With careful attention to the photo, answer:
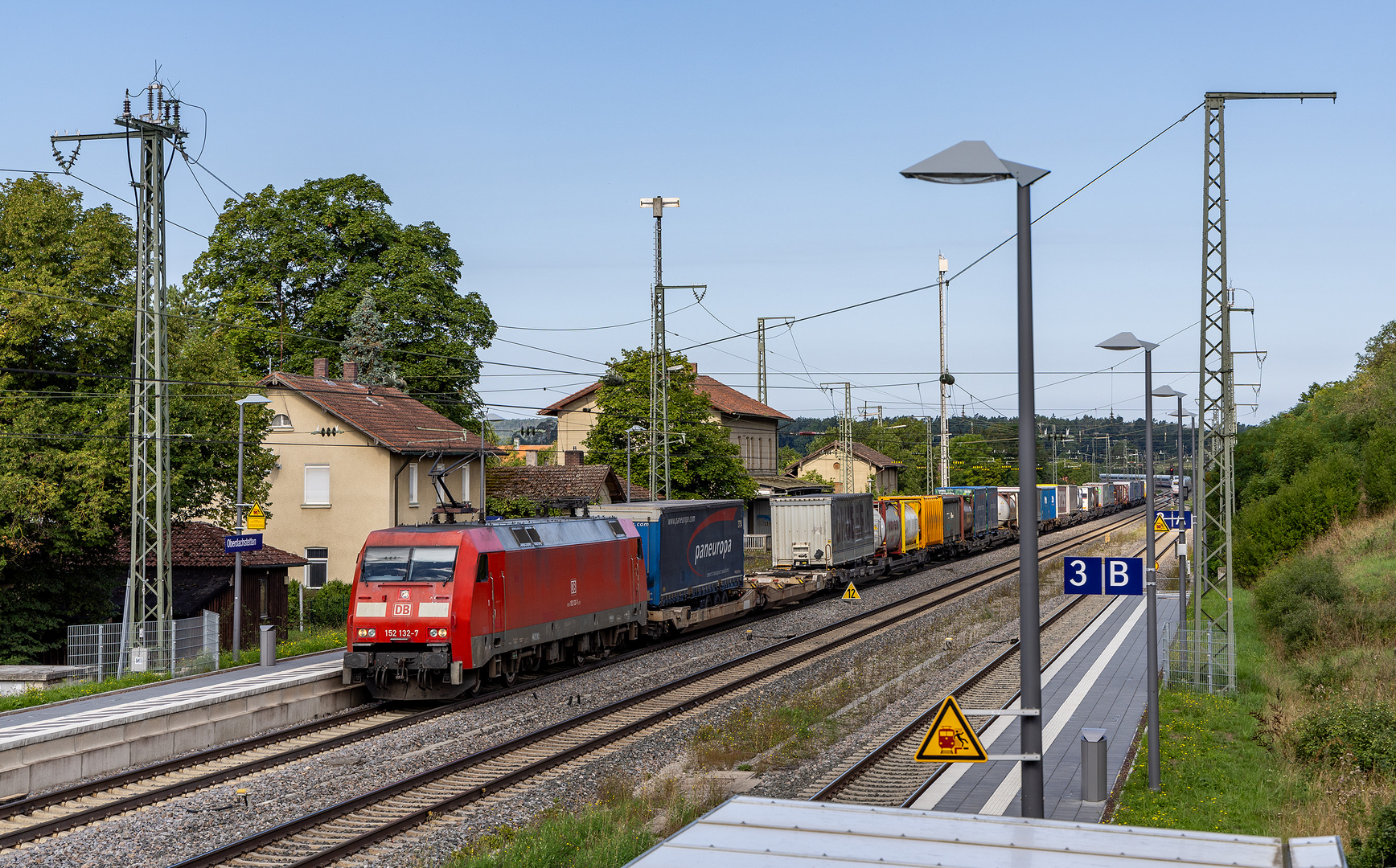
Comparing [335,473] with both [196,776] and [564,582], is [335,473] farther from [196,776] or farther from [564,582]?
[196,776]

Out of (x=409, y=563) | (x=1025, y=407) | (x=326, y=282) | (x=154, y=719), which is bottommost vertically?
(x=154, y=719)

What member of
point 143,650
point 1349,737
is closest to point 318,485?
point 143,650

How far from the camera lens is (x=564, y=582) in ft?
68.6

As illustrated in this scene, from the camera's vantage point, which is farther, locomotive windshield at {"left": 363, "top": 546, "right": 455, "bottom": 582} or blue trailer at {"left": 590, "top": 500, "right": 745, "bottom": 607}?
blue trailer at {"left": 590, "top": 500, "right": 745, "bottom": 607}

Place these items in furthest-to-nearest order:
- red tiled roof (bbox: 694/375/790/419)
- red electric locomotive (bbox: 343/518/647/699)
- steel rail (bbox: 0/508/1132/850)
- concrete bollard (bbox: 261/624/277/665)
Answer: red tiled roof (bbox: 694/375/790/419), concrete bollard (bbox: 261/624/277/665), red electric locomotive (bbox: 343/518/647/699), steel rail (bbox: 0/508/1132/850)

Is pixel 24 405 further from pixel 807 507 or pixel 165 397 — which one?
pixel 807 507

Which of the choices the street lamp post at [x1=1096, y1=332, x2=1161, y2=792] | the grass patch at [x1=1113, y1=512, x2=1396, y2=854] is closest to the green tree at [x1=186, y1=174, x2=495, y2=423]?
the grass patch at [x1=1113, y1=512, x2=1396, y2=854]

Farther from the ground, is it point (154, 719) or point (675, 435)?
point (675, 435)

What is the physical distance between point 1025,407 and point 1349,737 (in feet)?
26.4

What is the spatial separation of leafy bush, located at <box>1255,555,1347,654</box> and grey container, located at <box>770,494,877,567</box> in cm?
1237

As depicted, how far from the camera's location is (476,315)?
157 ft

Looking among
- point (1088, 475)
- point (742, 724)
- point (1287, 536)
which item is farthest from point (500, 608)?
point (1088, 475)

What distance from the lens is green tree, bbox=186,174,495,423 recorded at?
4581 cm

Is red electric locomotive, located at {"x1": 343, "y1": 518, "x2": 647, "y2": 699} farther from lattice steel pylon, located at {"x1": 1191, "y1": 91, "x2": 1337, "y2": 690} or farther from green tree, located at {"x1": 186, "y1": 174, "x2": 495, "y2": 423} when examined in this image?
green tree, located at {"x1": 186, "y1": 174, "x2": 495, "y2": 423}
